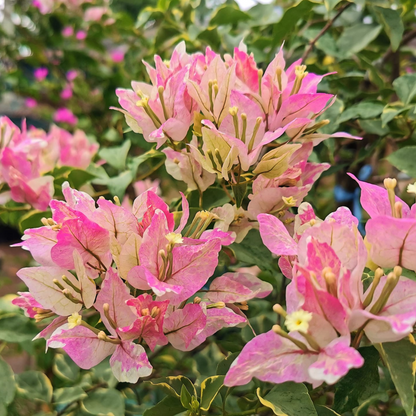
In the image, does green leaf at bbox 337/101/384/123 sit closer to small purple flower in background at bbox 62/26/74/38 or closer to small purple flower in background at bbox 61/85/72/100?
small purple flower in background at bbox 62/26/74/38

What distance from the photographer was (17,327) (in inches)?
17.7

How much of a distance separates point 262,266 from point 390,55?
0.43 meters

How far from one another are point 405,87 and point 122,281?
39 cm

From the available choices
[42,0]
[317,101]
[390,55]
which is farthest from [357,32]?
[42,0]

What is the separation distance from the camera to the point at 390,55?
61 centimetres

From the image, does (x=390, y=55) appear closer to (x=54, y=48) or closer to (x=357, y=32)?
(x=357, y=32)

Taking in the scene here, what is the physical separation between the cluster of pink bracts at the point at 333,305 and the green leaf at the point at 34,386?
0.30 m

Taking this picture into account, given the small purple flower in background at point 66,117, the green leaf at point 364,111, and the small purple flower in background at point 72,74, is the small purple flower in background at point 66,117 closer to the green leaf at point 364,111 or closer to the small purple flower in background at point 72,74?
the small purple flower in background at point 72,74

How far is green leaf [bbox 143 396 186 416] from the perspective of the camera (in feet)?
1.04

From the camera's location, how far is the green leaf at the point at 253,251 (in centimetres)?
38

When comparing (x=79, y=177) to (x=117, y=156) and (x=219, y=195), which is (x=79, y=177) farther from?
(x=219, y=195)

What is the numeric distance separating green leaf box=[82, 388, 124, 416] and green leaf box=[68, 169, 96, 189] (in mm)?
243

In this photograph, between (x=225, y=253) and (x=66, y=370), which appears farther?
(x=66, y=370)

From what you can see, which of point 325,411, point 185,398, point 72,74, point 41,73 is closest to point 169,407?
point 185,398
